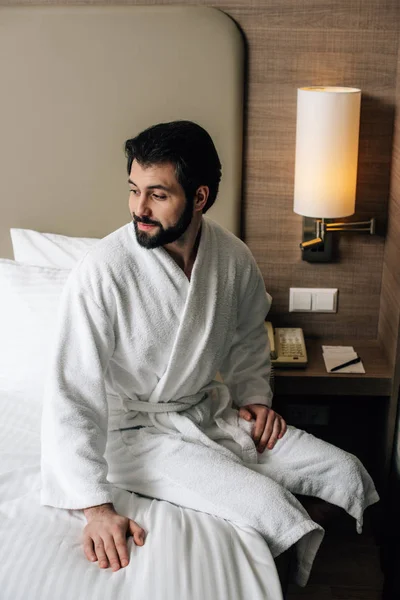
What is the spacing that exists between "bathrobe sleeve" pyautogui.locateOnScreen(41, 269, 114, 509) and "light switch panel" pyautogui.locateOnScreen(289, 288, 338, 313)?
3.12ft

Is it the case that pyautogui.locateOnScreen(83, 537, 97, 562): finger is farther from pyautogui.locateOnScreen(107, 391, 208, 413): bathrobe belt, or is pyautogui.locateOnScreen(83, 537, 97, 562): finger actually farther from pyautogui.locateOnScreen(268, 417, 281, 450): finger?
pyautogui.locateOnScreen(268, 417, 281, 450): finger

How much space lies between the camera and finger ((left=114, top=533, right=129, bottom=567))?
1.49 m

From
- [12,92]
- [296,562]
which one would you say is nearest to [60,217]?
[12,92]

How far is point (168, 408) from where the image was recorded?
1856 millimetres

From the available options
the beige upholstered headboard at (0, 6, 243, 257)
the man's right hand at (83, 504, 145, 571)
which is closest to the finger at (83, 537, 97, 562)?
the man's right hand at (83, 504, 145, 571)

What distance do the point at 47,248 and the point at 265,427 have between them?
37.6 inches

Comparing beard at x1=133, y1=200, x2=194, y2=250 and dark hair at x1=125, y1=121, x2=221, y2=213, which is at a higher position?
dark hair at x1=125, y1=121, x2=221, y2=213

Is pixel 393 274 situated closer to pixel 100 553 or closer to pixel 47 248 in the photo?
pixel 47 248

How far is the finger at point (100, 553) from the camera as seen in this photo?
58.4 inches

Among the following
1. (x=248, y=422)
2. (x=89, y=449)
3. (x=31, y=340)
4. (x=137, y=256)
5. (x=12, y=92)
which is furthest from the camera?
(x=12, y=92)

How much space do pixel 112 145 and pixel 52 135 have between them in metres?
0.19

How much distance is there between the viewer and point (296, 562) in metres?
1.81

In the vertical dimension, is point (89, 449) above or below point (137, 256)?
below

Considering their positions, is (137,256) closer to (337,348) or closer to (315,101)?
(315,101)
